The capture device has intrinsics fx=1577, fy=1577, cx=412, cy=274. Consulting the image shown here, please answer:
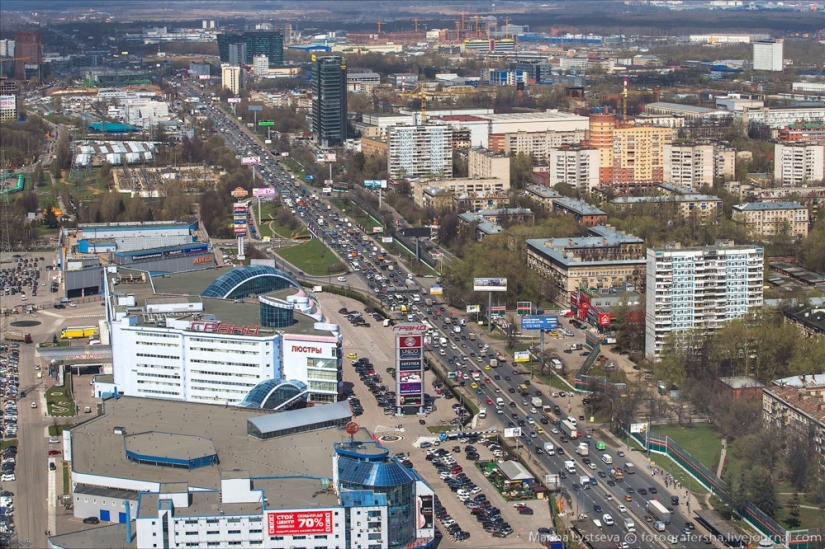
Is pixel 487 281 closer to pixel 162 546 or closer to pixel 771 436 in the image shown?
pixel 771 436

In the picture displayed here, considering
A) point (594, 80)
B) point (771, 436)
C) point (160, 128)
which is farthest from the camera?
point (594, 80)

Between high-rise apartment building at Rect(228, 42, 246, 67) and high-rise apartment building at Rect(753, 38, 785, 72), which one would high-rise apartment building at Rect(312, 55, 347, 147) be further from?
high-rise apartment building at Rect(228, 42, 246, 67)

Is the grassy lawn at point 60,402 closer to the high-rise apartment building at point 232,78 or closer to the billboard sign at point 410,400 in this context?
the billboard sign at point 410,400

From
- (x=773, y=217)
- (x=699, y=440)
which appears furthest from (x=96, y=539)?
(x=773, y=217)

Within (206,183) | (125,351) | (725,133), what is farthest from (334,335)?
(725,133)

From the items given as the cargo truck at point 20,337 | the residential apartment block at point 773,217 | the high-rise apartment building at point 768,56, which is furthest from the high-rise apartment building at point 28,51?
the cargo truck at point 20,337

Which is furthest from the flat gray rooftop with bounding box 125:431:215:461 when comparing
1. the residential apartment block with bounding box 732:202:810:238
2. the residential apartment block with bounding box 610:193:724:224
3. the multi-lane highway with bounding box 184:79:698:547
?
the residential apartment block with bounding box 610:193:724:224
